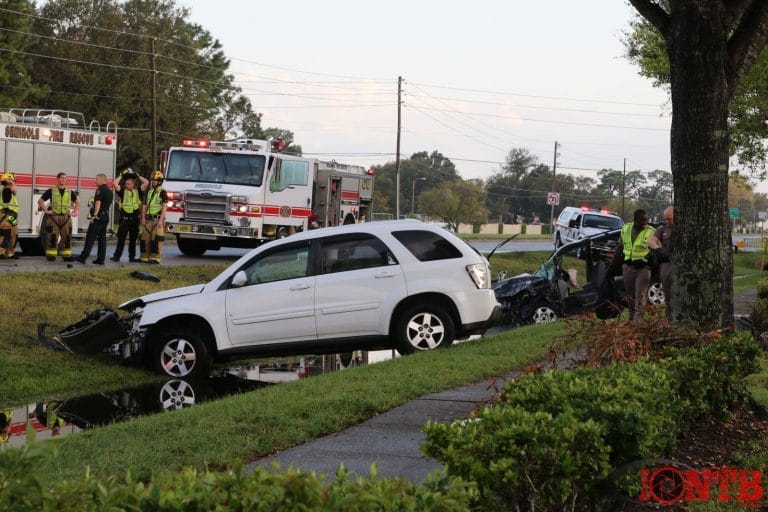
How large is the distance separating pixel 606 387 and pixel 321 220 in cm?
2446

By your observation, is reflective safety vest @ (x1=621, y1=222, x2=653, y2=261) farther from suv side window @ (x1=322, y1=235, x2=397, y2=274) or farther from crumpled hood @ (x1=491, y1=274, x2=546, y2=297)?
suv side window @ (x1=322, y1=235, x2=397, y2=274)

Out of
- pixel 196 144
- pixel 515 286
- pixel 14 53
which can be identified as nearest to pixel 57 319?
pixel 515 286

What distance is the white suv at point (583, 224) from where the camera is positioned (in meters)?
41.2

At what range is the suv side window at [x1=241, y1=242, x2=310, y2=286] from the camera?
12.9 metres

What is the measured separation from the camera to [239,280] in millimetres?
12844

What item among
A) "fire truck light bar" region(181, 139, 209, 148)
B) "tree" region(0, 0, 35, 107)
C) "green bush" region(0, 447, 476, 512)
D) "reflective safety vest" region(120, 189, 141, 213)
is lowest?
"green bush" region(0, 447, 476, 512)

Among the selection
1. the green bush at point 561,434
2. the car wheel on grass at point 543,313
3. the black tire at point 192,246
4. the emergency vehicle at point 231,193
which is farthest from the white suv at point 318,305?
the black tire at point 192,246

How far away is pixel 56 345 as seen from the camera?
46.8 feet

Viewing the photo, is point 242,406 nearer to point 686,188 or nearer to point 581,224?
point 686,188

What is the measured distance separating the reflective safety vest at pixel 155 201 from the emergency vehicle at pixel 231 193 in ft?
12.1

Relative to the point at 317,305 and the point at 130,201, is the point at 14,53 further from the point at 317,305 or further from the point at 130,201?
the point at 317,305

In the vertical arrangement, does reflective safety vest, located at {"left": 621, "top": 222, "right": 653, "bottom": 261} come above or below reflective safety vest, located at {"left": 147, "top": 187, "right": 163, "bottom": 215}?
below

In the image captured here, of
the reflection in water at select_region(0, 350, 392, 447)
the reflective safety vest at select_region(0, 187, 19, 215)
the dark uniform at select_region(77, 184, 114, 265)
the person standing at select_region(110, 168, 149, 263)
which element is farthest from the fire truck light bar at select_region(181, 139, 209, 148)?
the reflection in water at select_region(0, 350, 392, 447)

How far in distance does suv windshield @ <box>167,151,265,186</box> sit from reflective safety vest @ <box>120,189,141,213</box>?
426cm
